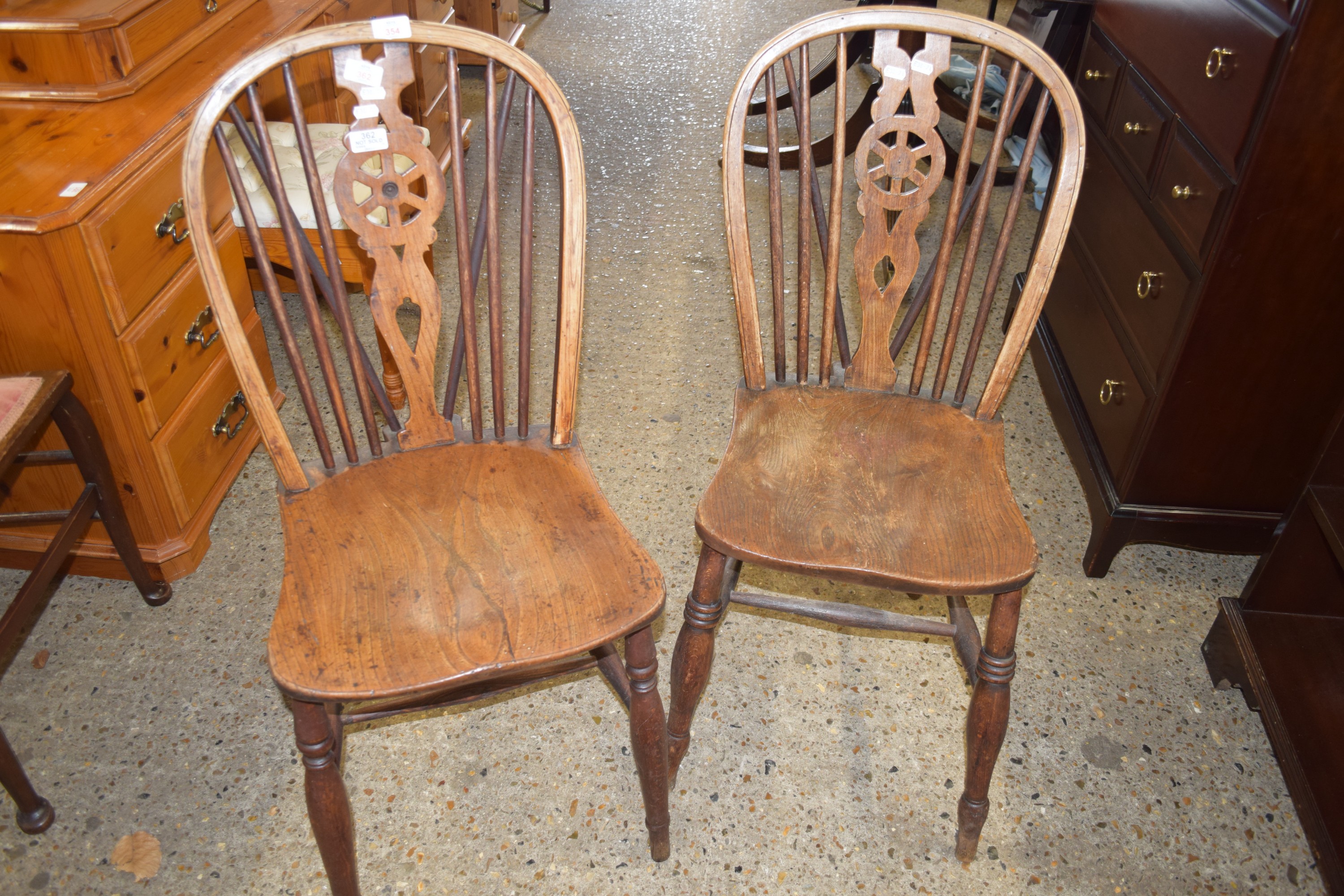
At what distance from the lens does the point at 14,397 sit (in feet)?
4.60

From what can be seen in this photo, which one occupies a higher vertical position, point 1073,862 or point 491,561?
point 491,561

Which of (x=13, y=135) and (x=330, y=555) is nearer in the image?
(x=330, y=555)

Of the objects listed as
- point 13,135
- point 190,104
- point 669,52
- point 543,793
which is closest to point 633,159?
point 669,52

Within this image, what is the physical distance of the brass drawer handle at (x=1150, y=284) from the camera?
164 centimetres

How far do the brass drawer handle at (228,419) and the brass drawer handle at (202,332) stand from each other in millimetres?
110

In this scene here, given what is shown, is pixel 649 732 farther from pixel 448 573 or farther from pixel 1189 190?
pixel 1189 190

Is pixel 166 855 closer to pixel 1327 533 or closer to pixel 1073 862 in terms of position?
pixel 1073 862

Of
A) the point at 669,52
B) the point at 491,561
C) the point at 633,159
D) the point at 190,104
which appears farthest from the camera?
the point at 669,52

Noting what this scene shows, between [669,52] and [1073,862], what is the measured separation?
11.4 ft

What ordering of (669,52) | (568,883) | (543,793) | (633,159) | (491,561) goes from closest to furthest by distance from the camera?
(491,561) → (568,883) → (543,793) → (633,159) → (669,52)

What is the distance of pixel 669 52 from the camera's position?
13.4 ft

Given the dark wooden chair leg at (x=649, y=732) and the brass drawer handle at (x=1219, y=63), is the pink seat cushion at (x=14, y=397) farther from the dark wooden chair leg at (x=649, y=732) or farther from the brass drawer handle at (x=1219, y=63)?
the brass drawer handle at (x=1219, y=63)

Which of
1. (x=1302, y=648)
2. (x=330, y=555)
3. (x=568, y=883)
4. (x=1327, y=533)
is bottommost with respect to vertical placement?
(x=568, y=883)

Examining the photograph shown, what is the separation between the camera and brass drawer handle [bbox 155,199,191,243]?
1.61 m
